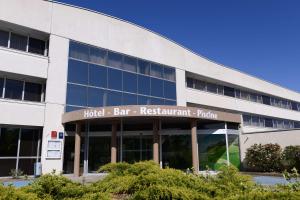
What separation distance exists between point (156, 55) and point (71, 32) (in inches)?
355

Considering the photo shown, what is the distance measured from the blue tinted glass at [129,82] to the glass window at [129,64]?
0.50 meters

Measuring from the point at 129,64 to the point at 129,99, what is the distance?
10.9ft

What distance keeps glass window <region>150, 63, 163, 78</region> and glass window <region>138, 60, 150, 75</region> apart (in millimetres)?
500

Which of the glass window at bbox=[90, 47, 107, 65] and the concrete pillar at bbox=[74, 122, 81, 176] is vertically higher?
the glass window at bbox=[90, 47, 107, 65]

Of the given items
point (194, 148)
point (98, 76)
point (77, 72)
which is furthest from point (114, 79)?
point (194, 148)

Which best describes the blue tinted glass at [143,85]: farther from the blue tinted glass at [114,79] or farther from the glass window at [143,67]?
the blue tinted glass at [114,79]

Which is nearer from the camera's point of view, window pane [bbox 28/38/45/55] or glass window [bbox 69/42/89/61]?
window pane [bbox 28/38/45/55]

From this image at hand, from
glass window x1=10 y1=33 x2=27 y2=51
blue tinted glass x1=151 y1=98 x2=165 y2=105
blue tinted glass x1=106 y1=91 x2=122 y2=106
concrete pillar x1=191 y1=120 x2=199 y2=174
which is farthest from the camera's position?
blue tinted glass x1=151 y1=98 x2=165 y2=105

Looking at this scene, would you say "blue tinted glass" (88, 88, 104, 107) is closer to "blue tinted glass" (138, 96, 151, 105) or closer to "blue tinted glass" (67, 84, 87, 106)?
"blue tinted glass" (67, 84, 87, 106)

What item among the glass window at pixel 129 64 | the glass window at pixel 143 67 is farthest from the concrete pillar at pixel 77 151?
the glass window at pixel 143 67

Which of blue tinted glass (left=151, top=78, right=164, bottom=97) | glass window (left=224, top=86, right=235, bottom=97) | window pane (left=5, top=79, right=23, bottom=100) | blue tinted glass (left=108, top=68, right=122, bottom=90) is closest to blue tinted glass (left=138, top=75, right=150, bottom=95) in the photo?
blue tinted glass (left=151, top=78, right=164, bottom=97)

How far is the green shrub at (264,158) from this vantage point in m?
26.5

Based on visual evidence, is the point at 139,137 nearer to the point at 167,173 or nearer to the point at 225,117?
the point at 225,117

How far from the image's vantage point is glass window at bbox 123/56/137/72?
1089 inches
